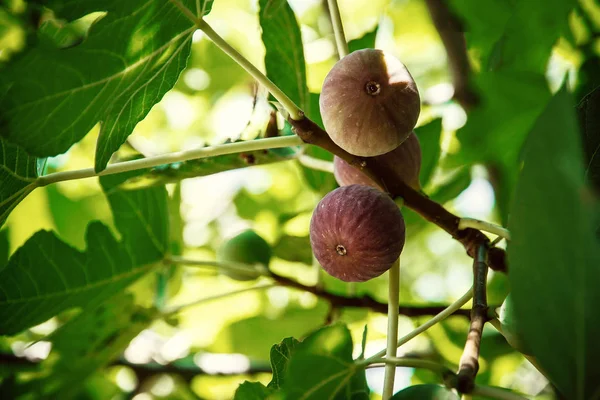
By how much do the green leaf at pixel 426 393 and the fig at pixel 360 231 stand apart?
401 mm

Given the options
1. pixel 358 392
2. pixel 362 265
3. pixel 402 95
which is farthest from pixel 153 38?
pixel 358 392

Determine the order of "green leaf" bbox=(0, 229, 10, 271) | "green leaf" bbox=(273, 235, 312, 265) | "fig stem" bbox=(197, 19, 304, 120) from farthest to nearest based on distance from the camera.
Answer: "green leaf" bbox=(273, 235, 312, 265)
"green leaf" bbox=(0, 229, 10, 271)
"fig stem" bbox=(197, 19, 304, 120)

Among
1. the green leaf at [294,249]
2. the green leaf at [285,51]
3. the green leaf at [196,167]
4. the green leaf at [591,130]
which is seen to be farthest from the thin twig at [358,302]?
the green leaf at [591,130]

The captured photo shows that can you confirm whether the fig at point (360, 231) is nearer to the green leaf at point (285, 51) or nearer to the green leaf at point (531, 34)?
the green leaf at point (285, 51)

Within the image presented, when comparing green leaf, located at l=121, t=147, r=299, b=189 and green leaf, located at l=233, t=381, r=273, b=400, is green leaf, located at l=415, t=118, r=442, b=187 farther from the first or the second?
green leaf, located at l=233, t=381, r=273, b=400

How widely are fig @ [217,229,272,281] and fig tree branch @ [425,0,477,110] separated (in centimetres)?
135

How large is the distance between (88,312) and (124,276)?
180mm

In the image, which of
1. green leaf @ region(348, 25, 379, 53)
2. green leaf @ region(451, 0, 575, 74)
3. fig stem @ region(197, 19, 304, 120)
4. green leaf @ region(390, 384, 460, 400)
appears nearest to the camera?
green leaf @ region(390, 384, 460, 400)

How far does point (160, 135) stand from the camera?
4.46 meters

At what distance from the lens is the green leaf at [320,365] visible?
51.9 inches

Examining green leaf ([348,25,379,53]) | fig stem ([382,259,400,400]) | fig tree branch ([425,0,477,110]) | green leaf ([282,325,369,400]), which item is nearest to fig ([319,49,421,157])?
fig stem ([382,259,400,400])

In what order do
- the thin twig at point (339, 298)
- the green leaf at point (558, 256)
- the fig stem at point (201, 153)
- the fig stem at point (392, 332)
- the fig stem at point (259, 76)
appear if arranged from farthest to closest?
the thin twig at point (339, 298), the fig stem at point (201, 153), the fig stem at point (259, 76), the fig stem at point (392, 332), the green leaf at point (558, 256)

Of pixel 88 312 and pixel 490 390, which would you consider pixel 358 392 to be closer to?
pixel 490 390

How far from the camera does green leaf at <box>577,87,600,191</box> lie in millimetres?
1587
